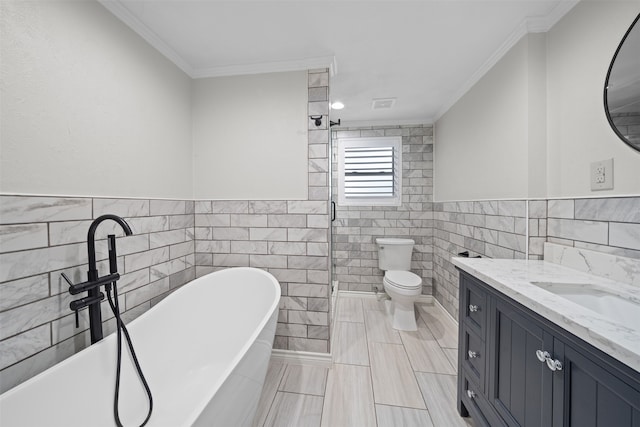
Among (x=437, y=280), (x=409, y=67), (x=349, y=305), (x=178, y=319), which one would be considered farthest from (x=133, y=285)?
(x=437, y=280)

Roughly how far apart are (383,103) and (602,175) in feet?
6.31

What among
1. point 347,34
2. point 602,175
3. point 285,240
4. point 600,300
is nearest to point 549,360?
point 600,300

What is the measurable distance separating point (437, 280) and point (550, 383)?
2265 mm

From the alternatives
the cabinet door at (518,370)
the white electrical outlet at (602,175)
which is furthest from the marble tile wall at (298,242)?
the white electrical outlet at (602,175)

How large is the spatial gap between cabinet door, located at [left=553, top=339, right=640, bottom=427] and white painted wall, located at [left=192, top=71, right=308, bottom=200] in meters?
1.65

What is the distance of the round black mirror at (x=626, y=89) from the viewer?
42.4 inches

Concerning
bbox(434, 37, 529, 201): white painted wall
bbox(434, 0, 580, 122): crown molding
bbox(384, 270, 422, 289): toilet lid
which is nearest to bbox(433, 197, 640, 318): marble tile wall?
bbox(434, 37, 529, 201): white painted wall

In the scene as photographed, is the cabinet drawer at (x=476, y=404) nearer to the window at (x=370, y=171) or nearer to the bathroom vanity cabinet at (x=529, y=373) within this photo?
the bathroom vanity cabinet at (x=529, y=373)

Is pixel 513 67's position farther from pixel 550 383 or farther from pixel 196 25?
pixel 196 25

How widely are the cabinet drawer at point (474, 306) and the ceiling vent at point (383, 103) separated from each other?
1996 millimetres

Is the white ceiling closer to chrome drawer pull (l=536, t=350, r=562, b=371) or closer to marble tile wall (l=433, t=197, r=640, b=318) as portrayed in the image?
marble tile wall (l=433, t=197, r=640, b=318)

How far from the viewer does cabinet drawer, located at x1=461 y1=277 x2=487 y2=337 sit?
4.14ft

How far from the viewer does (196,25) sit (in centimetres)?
156

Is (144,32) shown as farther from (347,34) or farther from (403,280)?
(403,280)
